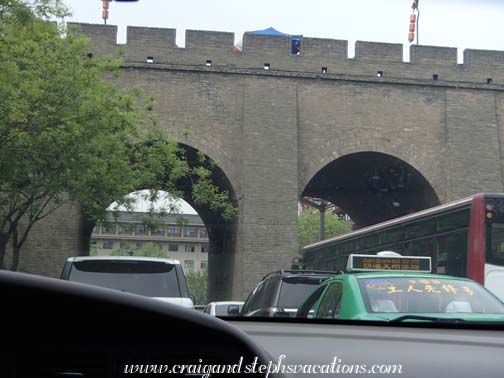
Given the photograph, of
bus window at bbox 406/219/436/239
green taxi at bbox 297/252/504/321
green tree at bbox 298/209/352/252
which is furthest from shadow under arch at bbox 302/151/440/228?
green taxi at bbox 297/252/504/321

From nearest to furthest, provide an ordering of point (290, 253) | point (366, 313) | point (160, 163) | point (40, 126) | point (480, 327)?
point (480, 327) < point (366, 313) < point (40, 126) < point (160, 163) < point (290, 253)

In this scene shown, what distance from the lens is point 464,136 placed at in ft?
90.5

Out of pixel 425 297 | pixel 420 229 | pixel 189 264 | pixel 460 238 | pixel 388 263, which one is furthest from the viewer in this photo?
pixel 189 264

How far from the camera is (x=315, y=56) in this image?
27.2 meters

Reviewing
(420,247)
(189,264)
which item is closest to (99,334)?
(420,247)

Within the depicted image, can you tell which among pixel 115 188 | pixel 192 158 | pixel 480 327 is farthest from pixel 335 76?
pixel 480 327

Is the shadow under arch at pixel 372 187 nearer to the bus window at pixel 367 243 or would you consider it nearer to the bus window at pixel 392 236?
the bus window at pixel 367 243

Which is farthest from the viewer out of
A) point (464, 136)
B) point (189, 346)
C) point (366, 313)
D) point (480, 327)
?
point (464, 136)

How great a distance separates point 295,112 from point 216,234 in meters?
5.43

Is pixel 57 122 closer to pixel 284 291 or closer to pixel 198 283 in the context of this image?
pixel 284 291

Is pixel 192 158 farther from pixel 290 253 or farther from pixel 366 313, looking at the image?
pixel 366 313

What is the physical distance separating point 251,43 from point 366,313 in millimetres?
21517

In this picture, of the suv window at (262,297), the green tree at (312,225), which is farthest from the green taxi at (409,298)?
the green tree at (312,225)

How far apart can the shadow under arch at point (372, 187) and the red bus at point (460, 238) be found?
11598 mm
